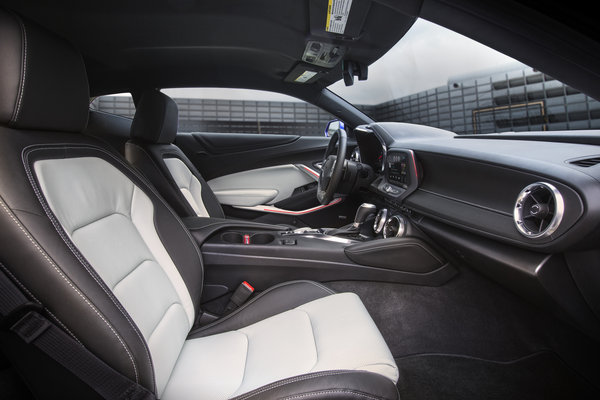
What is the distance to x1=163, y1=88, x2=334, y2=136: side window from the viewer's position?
280 centimetres

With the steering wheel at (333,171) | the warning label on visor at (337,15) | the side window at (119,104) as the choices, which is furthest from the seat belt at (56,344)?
the side window at (119,104)

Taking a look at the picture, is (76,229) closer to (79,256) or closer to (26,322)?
(79,256)

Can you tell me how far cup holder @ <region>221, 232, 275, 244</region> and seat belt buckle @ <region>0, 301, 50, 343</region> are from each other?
2.87 feet

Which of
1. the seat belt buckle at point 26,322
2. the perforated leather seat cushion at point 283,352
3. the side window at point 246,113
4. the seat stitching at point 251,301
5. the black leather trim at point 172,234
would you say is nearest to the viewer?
the seat belt buckle at point 26,322

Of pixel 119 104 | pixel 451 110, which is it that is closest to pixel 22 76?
pixel 119 104

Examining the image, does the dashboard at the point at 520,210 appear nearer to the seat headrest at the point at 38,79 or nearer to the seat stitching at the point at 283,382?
the seat stitching at the point at 283,382

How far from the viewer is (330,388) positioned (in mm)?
760

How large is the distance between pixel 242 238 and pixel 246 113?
1.75m

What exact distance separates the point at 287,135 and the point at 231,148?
502 millimetres

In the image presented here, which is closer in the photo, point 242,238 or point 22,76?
point 22,76

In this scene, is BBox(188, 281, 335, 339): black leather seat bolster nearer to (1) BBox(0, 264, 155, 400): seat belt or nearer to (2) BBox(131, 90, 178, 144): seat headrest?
(1) BBox(0, 264, 155, 400): seat belt

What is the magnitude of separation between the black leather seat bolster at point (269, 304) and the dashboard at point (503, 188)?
0.53 m

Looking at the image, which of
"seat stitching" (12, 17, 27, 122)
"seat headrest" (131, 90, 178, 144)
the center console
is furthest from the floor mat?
"seat headrest" (131, 90, 178, 144)

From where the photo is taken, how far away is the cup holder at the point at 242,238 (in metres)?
1.56
